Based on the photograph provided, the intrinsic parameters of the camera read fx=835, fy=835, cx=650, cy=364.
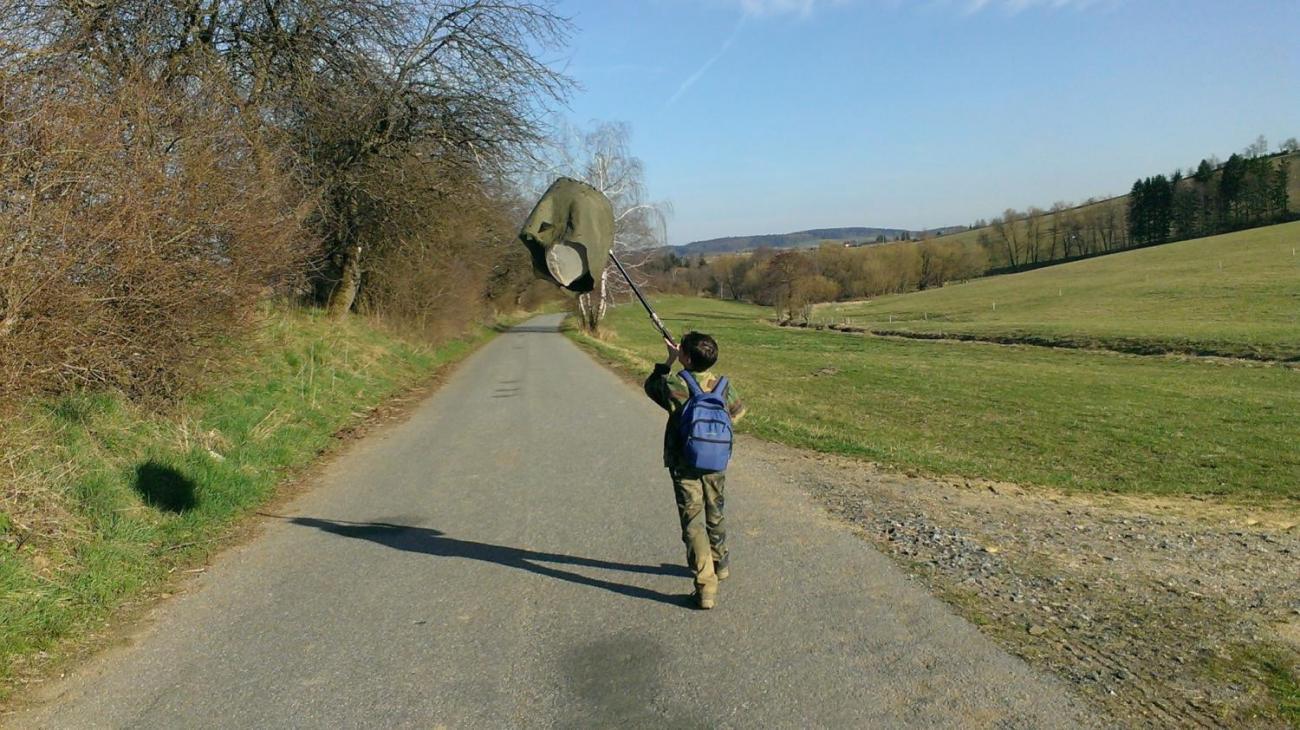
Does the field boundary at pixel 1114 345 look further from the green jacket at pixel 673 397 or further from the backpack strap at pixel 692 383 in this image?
the backpack strap at pixel 692 383

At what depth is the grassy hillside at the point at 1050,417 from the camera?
10898 mm

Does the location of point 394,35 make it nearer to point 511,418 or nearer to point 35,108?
point 511,418

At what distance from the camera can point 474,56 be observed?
1848 cm

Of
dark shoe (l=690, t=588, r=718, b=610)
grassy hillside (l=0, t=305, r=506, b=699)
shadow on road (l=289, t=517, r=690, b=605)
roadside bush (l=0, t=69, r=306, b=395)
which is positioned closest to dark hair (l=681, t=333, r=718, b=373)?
dark shoe (l=690, t=588, r=718, b=610)

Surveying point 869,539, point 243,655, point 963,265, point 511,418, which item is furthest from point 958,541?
point 963,265

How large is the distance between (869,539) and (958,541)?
63 centimetres

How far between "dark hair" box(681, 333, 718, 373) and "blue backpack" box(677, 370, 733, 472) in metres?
0.12

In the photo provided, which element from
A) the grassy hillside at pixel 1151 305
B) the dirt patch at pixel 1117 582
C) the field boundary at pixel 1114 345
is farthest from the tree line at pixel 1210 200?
the dirt patch at pixel 1117 582

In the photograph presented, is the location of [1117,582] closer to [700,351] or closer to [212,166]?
[700,351]

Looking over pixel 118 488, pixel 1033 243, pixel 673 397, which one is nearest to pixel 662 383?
pixel 673 397

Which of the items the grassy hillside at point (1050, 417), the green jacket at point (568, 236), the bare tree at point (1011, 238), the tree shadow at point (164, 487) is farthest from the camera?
the bare tree at point (1011, 238)

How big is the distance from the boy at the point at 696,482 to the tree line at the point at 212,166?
14.6 feet

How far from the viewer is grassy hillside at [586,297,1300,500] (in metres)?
10.9

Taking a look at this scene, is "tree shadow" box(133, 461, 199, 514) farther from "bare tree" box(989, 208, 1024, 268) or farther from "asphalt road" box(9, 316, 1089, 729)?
"bare tree" box(989, 208, 1024, 268)
